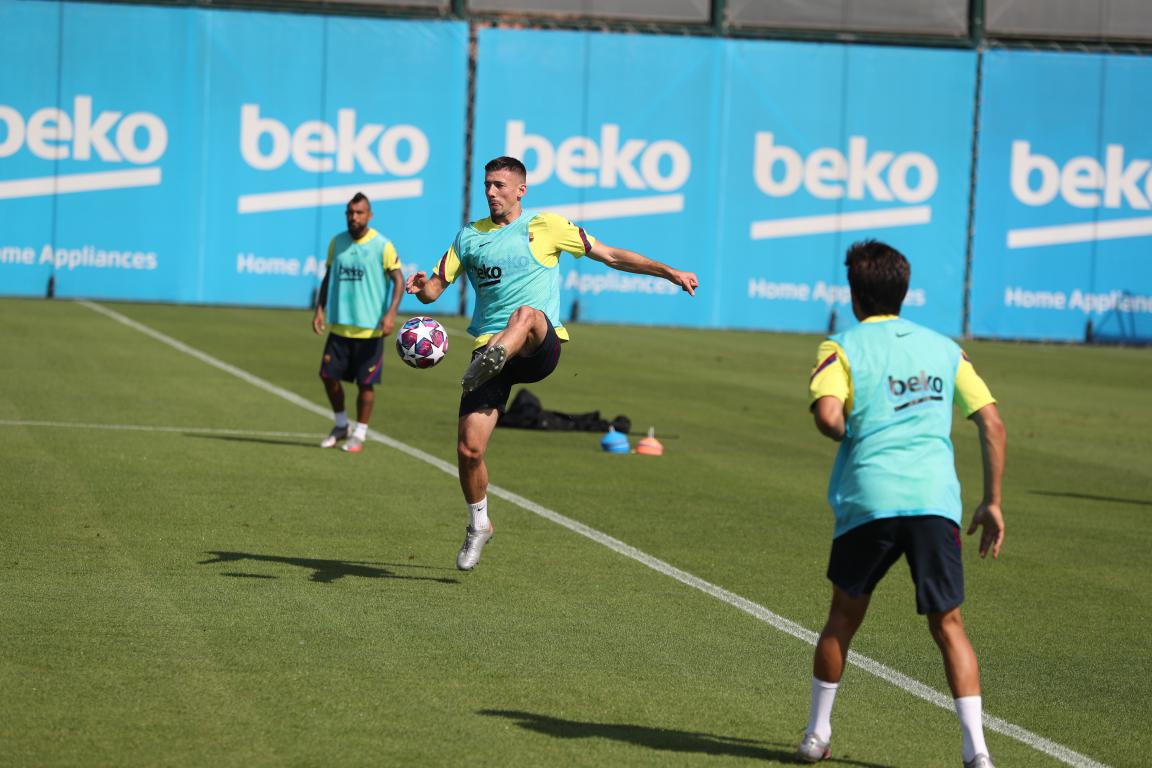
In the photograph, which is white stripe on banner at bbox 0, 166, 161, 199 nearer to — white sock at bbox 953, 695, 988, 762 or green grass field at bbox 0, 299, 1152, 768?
green grass field at bbox 0, 299, 1152, 768

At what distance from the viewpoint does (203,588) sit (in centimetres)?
880

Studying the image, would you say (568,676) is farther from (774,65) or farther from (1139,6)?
(1139,6)

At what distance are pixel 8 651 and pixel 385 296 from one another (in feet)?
29.0

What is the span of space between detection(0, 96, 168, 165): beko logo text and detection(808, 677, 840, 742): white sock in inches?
1247

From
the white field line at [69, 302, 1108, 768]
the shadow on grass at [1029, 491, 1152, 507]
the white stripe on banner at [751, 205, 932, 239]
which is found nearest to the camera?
the white field line at [69, 302, 1108, 768]

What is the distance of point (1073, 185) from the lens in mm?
38031

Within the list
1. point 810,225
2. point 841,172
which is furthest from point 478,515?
point 841,172

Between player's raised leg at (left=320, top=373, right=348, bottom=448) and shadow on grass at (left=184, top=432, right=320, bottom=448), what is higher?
player's raised leg at (left=320, top=373, right=348, bottom=448)

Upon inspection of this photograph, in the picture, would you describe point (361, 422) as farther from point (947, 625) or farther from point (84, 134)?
point (84, 134)

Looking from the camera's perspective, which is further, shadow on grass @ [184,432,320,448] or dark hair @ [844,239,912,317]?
shadow on grass @ [184,432,320,448]

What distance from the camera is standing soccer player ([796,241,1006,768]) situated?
5879mm

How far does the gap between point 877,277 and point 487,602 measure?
3.64 metres

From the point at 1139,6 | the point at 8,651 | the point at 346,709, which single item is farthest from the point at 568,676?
the point at 1139,6

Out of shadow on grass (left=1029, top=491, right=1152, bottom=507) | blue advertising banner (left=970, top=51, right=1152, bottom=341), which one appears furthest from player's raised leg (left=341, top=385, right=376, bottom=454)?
blue advertising banner (left=970, top=51, right=1152, bottom=341)
